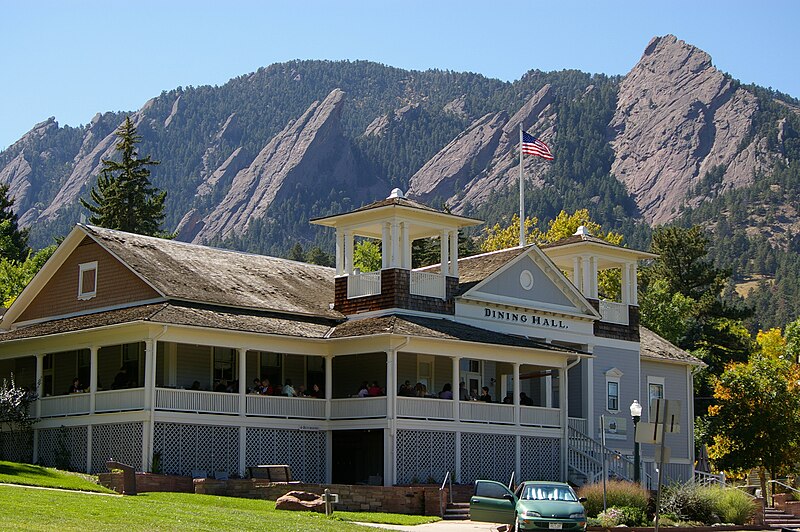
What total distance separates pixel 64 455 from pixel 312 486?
8563 millimetres

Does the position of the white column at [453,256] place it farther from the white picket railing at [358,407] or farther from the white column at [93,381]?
the white column at [93,381]

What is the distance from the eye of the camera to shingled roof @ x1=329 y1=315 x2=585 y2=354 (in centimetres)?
4040

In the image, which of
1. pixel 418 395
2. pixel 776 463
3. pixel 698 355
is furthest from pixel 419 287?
pixel 698 355

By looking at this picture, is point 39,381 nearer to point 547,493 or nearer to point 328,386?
point 328,386

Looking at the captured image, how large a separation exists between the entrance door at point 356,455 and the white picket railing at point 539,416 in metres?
5.14

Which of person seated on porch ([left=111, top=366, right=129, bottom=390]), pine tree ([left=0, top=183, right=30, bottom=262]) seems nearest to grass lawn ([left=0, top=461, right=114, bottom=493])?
person seated on porch ([left=111, top=366, right=129, bottom=390])

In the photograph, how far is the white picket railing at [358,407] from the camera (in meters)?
40.4

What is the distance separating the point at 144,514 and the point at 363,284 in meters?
19.0

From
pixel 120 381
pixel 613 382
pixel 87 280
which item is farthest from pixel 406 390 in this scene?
pixel 613 382

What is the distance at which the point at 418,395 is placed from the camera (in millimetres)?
41594

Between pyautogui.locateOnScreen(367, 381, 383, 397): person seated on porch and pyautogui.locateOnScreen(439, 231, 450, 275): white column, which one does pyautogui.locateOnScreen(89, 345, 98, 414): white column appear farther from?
pyautogui.locateOnScreen(439, 231, 450, 275): white column

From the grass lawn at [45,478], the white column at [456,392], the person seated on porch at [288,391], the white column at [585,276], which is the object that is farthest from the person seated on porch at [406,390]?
the white column at [585,276]

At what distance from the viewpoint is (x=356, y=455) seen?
43.4 metres

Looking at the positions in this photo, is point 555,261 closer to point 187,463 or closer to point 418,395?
point 418,395
